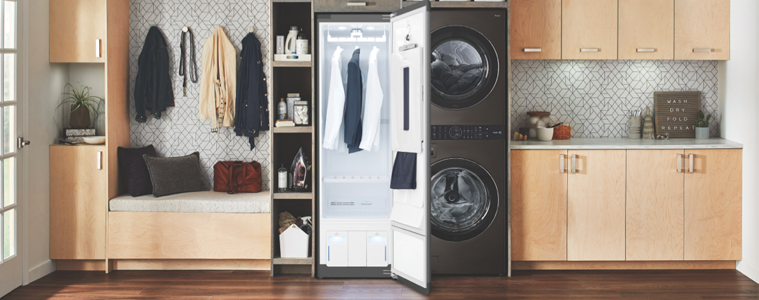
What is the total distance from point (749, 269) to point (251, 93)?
360cm

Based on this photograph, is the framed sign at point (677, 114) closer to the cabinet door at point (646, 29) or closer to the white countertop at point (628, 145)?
the white countertop at point (628, 145)

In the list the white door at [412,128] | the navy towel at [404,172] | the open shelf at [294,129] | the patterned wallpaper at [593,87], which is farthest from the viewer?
the patterned wallpaper at [593,87]

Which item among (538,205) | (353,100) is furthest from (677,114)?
(353,100)

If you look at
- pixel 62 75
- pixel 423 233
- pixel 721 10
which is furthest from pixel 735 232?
pixel 62 75

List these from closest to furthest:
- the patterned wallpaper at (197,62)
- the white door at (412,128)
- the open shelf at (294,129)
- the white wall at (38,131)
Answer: the white door at (412,128) < the white wall at (38,131) < the open shelf at (294,129) < the patterned wallpaper at (197,62)

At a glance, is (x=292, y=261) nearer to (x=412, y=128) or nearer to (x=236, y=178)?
(x=236, y=178)

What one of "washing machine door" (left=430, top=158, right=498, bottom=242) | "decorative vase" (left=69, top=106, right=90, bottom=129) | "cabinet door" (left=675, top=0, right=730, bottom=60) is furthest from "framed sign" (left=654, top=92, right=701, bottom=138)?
"decorative vase" (left=69, top=106, right=90, bottom=129)

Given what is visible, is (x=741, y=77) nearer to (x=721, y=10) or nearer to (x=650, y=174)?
(x=721, y=10)

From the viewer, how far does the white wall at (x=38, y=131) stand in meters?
3.16

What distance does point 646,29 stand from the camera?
3518 mm

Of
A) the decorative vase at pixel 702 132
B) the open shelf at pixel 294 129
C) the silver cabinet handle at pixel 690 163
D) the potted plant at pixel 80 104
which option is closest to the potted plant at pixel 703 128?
the decorative vase at pixel 702 132

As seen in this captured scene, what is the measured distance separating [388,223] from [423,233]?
0.37 metres

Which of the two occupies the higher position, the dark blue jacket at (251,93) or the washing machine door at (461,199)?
the dark blue jacket at (251,93)

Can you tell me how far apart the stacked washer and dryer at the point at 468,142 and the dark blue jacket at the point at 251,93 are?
1.28 meters
